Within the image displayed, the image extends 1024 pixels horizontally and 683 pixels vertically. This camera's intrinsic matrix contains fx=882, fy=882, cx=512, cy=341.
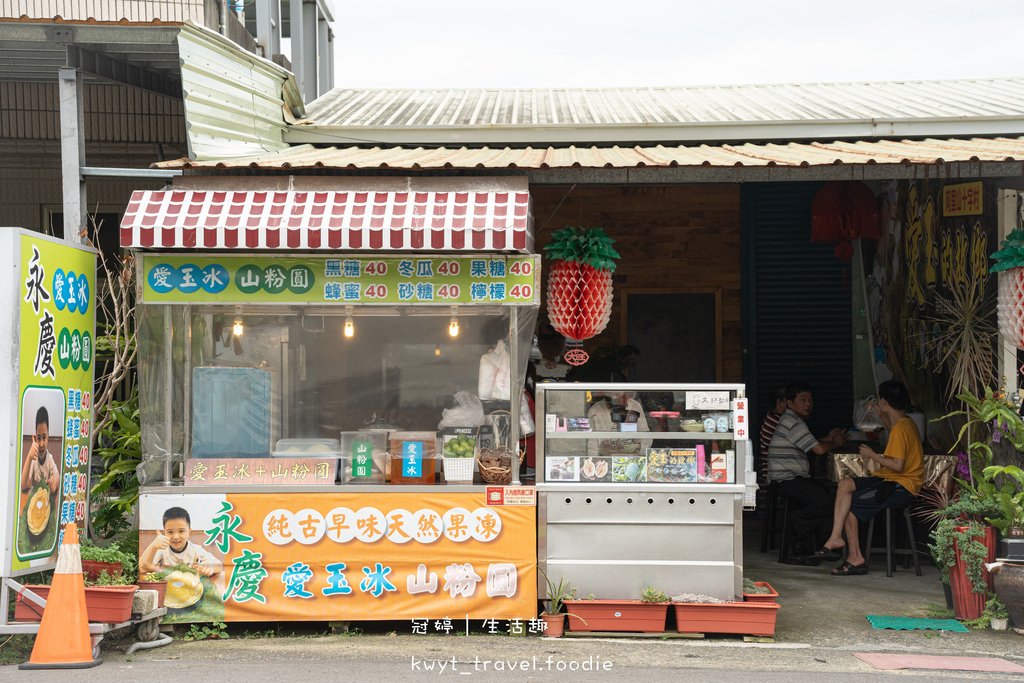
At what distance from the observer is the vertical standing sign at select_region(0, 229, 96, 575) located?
5.73 m

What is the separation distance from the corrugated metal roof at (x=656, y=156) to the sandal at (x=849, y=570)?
3845 millimetres

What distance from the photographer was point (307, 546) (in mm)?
6383

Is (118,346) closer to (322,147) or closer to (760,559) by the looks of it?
(322,147)

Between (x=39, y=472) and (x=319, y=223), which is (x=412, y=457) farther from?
(x=39, y=472)

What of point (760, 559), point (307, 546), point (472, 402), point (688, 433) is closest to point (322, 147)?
point (472, 402)

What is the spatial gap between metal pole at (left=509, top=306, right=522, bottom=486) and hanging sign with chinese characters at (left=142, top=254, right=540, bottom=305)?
0.56 ft

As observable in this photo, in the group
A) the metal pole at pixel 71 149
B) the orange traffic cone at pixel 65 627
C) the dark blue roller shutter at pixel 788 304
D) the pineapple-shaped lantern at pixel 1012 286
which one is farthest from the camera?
the dark blue roller shutter at pixel 788 304

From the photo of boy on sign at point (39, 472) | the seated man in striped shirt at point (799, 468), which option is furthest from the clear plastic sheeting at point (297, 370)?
the seated man in striped shirt at point (799, 468)

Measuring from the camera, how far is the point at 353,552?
21.0ft

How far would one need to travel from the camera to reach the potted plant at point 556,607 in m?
6.27

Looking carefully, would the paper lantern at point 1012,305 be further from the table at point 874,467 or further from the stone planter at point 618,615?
the stone planter at point 618,615

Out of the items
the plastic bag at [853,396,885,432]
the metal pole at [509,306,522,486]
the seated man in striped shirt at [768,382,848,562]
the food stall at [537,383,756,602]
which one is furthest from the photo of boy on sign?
the plastic bag at [853,396,885,432]

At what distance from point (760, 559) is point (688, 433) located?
132 inches

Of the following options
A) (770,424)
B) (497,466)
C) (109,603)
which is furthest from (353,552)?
(770,424)
